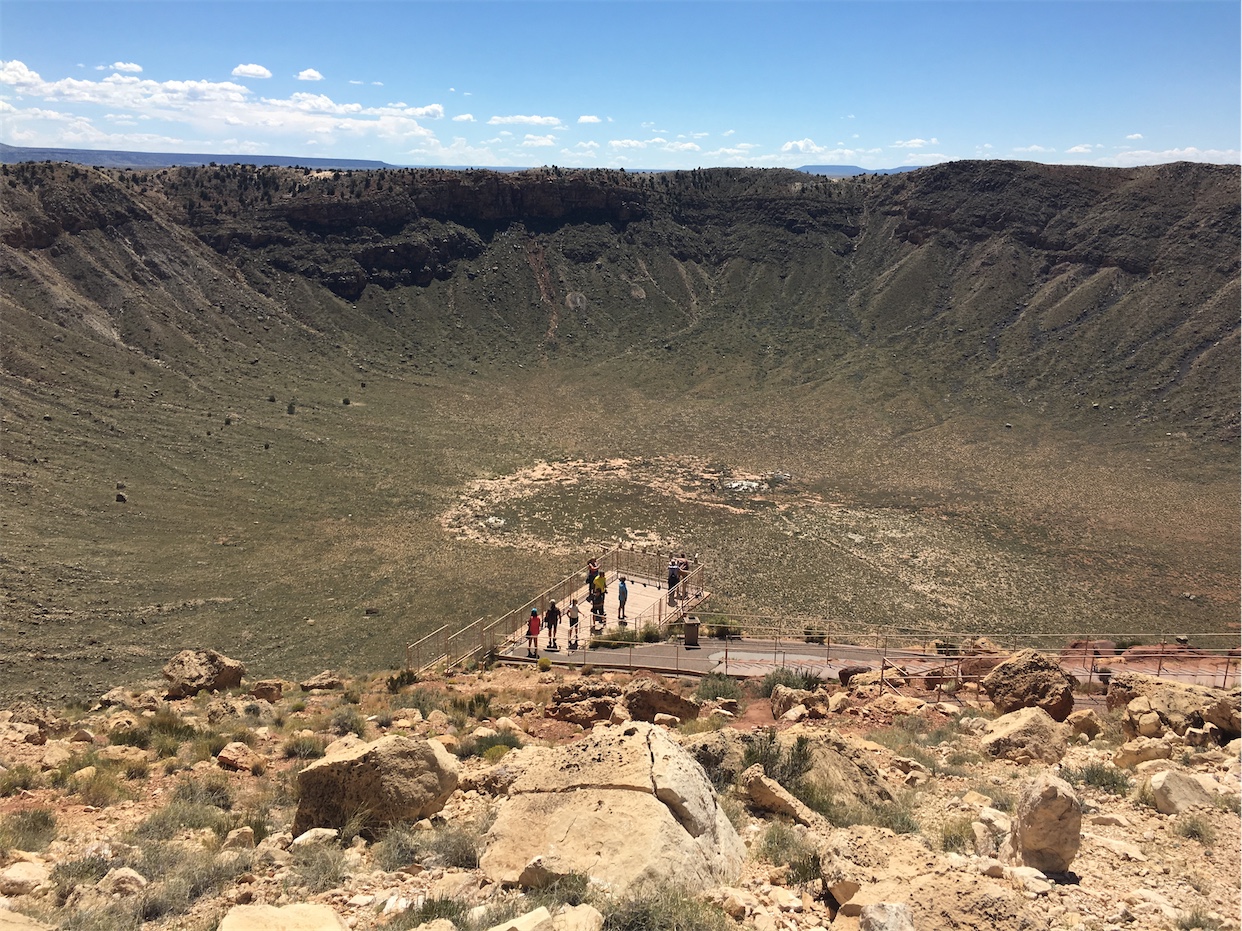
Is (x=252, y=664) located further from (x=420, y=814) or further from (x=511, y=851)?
(x=511, y=851)

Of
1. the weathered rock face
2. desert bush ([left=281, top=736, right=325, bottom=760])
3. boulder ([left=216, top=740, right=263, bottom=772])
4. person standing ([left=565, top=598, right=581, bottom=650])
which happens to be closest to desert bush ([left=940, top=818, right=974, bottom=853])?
the weathered rock face

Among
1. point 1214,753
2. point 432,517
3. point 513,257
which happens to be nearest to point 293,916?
point 1214,753

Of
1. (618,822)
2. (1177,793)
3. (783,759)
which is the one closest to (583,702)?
(783,759)

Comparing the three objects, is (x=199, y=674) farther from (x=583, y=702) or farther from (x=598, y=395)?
(x=598, y=395)

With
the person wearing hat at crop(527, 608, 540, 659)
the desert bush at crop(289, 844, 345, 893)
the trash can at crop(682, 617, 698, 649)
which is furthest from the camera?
the person wearing hat at crop(527, 608, 540, 659)

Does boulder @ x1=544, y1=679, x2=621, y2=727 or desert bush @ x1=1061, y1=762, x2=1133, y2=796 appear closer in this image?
desert bush @ x1=1061, y1=762, x2=1133, y2=796

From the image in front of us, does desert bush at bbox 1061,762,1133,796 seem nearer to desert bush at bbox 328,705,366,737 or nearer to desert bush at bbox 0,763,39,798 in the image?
desert bush at bbox 328,705,366,737

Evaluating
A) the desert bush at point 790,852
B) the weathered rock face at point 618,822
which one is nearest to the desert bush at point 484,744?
the weathered rock face at point 618,822
